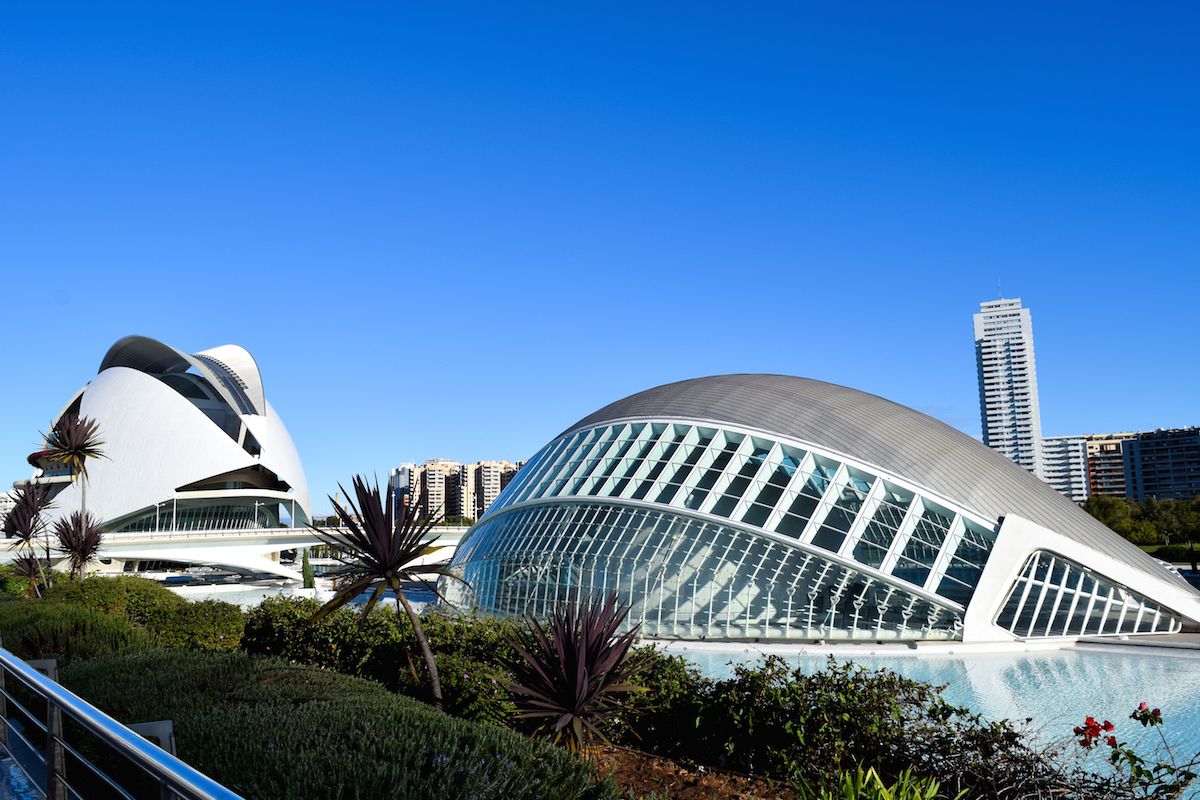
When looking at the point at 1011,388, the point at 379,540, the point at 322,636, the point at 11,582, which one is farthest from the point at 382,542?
the point at 1011,388

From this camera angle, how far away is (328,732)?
17.8 ft

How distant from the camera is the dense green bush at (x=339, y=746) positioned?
4.43 m

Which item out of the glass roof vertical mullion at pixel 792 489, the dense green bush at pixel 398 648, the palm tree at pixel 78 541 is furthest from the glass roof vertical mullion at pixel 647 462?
the palm tree at pixel 78 541

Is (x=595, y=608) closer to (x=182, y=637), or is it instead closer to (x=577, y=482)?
(x=182, y=637)

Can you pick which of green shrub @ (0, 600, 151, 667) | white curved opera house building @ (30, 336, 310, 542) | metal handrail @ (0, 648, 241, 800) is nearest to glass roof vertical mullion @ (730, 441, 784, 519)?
green shrub @ (0, 600, 151, 667)

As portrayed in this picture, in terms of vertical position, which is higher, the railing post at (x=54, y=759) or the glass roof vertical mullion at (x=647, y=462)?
the glass roof vertical mullion at (x=647, y=462)

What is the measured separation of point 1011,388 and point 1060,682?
19678 centimetres

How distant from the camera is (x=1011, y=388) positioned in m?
192

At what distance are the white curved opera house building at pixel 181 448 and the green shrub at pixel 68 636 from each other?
4737cm

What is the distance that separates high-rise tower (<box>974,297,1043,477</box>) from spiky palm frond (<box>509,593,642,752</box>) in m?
194

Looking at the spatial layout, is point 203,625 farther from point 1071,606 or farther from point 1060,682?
point 1071,606

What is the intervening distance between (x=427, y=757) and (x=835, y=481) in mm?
17485

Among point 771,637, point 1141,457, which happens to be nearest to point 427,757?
point 771,637

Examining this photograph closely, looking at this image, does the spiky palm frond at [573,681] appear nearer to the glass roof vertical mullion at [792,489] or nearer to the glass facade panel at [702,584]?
the glass facade panel at [702,584]
